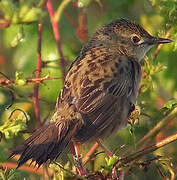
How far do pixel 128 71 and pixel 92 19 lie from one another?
64.7 inches

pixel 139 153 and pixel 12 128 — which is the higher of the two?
pixel 12 128

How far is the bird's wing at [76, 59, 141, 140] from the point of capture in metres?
4.89

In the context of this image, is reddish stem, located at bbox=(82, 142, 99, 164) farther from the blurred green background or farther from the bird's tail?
the bird's tail

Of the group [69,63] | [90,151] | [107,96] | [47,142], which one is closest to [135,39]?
[69,63]

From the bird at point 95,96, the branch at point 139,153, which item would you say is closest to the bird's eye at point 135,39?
the bird at point 95,96

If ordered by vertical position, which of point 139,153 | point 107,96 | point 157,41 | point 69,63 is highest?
point 157,41

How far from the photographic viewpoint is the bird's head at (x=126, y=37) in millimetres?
5777

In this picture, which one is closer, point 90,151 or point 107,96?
point 90,151

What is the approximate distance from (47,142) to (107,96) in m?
0.93

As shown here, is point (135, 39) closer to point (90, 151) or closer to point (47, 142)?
point (90, 151)

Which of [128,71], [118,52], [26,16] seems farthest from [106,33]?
[26,16]

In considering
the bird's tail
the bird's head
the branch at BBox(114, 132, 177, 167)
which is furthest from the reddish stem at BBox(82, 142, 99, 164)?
the bird's head

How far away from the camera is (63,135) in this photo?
178 inches

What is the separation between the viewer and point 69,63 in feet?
18.0
